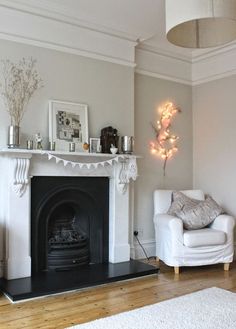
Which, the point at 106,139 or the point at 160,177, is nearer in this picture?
the point at 106,139

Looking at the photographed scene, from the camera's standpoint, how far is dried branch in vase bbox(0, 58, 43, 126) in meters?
3.71

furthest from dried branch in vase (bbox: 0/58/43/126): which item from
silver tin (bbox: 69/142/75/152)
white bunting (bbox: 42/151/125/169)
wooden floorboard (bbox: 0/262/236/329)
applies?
wooden floorboard (bbox: 0/262/236/329)

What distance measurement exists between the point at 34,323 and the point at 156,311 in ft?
3.20

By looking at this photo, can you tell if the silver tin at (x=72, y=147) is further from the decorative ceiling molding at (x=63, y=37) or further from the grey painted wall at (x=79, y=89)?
the decorative ceiling molding at (x=63, y=37)

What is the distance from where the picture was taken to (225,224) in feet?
14.4

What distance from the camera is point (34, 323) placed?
108 inches

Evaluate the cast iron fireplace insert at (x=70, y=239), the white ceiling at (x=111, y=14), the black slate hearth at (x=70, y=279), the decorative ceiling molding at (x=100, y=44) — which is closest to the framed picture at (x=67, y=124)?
the cast iron fireplace insert at (x=70, y=239)

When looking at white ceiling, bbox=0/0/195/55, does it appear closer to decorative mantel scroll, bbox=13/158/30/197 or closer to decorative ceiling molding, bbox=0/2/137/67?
decorative ceiling molding, bbox=0/2/137/67

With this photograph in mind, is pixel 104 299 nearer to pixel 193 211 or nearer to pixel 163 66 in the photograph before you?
pixel 193 211

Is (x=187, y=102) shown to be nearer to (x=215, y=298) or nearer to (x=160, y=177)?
(x=160, y=177)

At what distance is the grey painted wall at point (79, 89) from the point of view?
151 inches

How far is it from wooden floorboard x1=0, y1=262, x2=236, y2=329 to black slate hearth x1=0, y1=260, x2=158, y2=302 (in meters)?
0.06

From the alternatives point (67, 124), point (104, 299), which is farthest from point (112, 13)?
point (104, 299)

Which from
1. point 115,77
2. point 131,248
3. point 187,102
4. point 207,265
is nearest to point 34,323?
point 131,248
